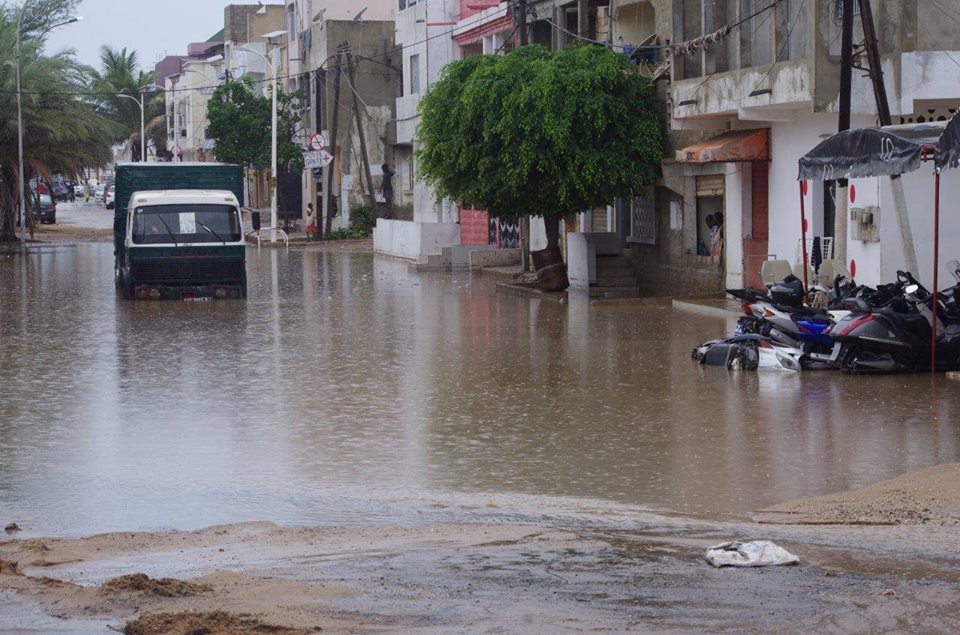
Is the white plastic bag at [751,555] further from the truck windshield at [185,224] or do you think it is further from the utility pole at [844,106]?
the truck windshield at [185,224]

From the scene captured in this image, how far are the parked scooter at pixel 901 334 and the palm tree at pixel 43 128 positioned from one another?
43.7 m

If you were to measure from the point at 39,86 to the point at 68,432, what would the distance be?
154 ft

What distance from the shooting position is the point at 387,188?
57094 mm

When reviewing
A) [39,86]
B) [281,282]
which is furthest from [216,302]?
[39,86]

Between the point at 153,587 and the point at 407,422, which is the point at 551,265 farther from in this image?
the point at 153,587

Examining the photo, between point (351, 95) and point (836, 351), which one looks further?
point (351, 95)

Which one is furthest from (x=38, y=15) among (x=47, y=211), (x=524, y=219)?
(x=524, y=219)

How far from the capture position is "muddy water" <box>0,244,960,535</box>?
9492 mm

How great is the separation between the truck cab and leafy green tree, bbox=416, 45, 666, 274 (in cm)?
474

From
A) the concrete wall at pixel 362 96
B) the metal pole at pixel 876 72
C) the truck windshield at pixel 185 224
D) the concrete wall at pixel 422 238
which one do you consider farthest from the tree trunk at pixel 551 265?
the concrete wall at pixel 362 96

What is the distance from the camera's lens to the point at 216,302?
27000 mm

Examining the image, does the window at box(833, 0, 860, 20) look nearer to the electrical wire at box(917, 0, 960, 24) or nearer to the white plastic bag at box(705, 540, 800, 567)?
the electrical wire at box(917, 0, 960, 24)

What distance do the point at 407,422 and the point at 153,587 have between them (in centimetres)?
634

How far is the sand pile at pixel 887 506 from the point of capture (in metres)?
8.23
